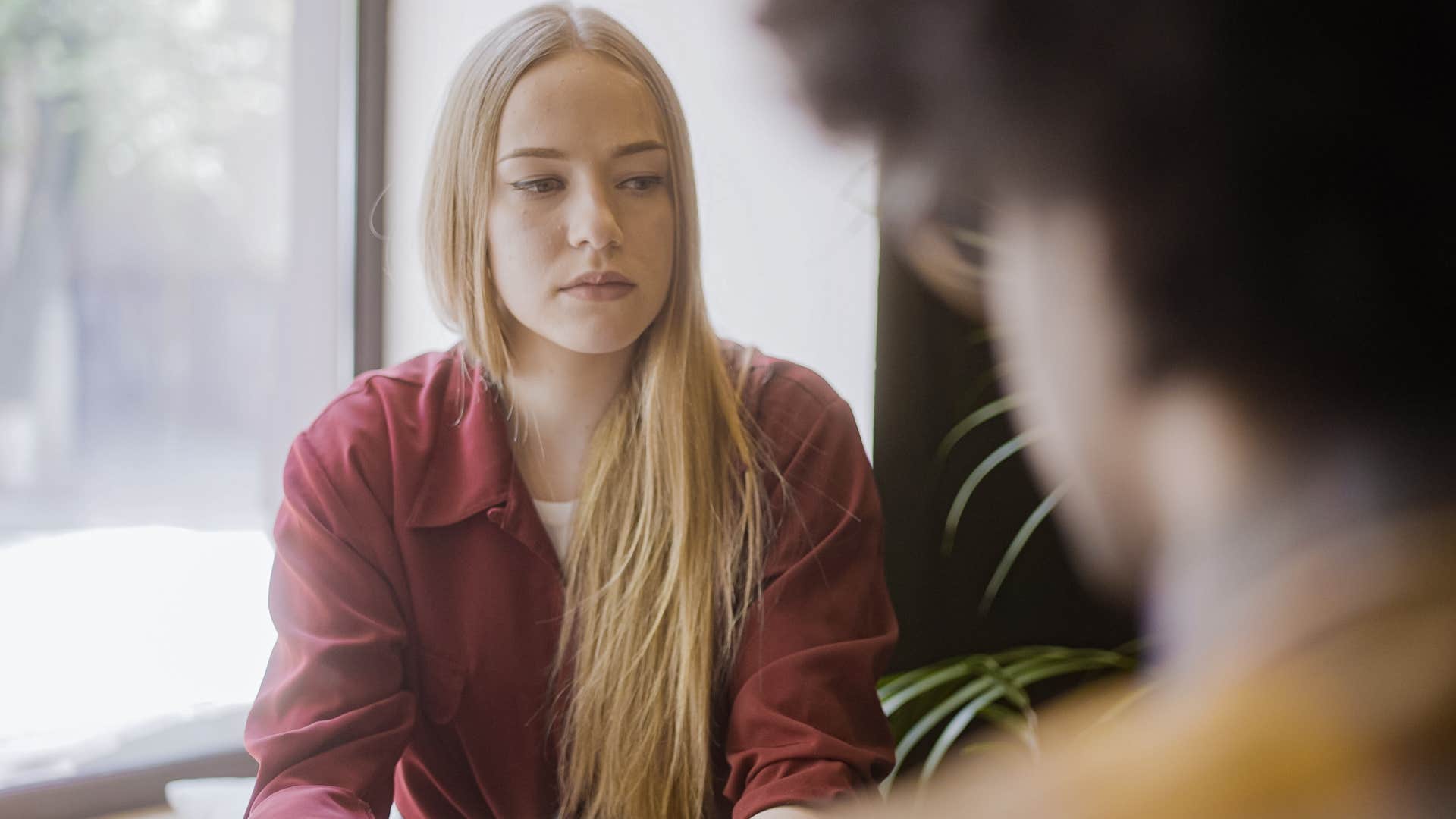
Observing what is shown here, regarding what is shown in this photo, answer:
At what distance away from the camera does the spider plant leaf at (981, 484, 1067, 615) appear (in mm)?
646

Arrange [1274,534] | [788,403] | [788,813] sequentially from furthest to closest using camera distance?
[788,403] < [788,813] < [1274,534]

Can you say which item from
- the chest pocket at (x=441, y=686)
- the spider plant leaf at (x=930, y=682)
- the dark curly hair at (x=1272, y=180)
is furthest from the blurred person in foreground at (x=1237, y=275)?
the chest pocket at (x=441, y=686)

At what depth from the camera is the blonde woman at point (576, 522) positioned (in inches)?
26.1

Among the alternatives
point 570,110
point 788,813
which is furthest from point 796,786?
point 570,110

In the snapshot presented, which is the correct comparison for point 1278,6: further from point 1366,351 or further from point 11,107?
point 11,107

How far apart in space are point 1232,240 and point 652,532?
18.9 inches

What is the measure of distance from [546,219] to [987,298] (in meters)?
0.28

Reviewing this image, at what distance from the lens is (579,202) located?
662mm

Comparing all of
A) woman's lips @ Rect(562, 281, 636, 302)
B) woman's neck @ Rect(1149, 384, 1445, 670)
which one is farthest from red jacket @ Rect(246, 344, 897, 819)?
woman's neck @ Rect(1149, 384, 1445, 670)

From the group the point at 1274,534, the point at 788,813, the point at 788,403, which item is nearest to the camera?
the point at 1274,534

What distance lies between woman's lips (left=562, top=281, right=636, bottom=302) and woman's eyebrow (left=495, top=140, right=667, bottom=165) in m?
0.08

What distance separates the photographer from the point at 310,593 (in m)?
0.67

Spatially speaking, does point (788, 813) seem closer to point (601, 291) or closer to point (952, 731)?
point (952, 731)

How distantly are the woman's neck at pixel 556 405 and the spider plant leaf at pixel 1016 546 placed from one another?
0.28 metres
